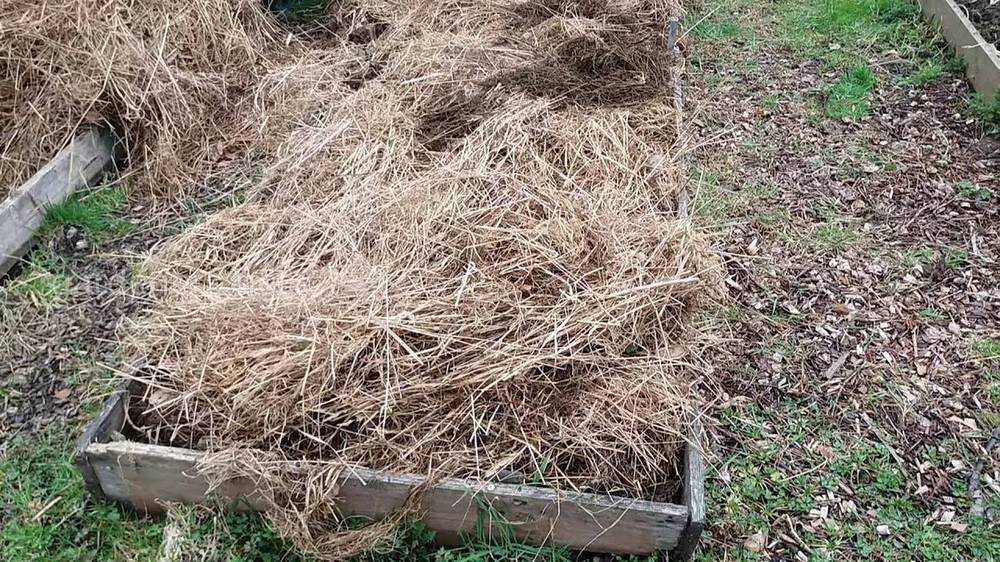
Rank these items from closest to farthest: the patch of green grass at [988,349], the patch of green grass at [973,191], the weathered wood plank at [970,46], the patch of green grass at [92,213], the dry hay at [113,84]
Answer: the patch of green grass at [988,349]
the patch of green grass at [92,213]
the dry hay at [113,84]
the patch of green grass at [973,191]
the weathered wood plank at [970,46]

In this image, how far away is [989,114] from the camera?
4.16 m

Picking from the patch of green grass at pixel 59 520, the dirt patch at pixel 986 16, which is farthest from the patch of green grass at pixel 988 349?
the patch of green grass at pixel 59 520

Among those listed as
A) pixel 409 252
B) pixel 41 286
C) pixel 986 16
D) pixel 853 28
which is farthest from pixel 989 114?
pixel 41 286

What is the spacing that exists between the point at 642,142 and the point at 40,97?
10.2 feet

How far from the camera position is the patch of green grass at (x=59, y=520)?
2229mm

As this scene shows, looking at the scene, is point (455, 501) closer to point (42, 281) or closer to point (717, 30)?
point (42, 281)

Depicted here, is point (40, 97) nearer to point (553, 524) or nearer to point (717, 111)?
point (553, 524)

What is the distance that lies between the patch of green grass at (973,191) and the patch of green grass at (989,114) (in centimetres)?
55

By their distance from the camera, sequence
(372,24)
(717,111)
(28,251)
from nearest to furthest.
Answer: (28,251)
(717,111)
(372,24)

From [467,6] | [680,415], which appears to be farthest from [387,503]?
[467,6]

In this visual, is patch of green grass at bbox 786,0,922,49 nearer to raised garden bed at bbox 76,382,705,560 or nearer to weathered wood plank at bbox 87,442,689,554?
raised garden bed at bbox 76,382,705,560

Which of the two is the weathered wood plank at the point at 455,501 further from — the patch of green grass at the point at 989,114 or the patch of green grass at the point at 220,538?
the patch of green grass at the point at 989,114

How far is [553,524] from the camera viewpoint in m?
2.11

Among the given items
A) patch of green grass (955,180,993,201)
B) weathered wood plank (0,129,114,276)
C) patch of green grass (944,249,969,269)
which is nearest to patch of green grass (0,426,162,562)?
weathered wood plank (0,129,114,276)
